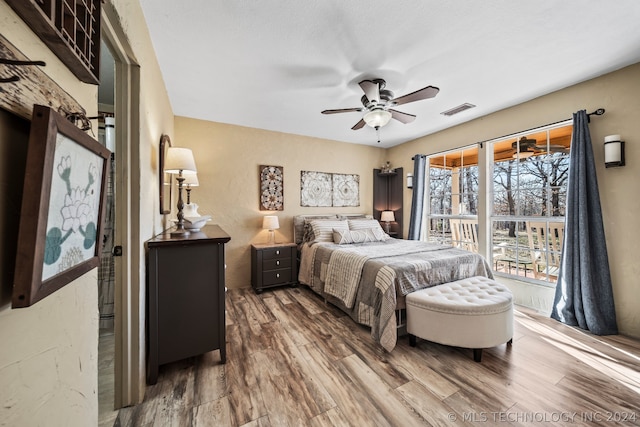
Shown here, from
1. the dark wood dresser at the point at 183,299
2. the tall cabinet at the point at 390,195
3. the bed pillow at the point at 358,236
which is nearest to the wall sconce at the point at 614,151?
the bed pillow at the point at 358,236

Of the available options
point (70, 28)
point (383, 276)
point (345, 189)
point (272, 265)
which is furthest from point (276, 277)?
point (70, 28)

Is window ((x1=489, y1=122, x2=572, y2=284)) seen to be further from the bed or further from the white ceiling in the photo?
the bed

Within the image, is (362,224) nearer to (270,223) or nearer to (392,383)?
(270,223)

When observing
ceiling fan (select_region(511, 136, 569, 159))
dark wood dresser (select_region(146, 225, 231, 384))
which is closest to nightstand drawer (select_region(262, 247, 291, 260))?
dark wood dresser (select_region(146, 225, 231, 384))

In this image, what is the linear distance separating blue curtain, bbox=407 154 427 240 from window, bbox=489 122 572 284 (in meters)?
1.09

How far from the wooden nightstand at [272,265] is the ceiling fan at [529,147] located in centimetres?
345

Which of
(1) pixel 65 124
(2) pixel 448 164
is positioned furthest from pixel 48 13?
(2) pixel 448 164

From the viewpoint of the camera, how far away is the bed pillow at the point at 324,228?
3.81m

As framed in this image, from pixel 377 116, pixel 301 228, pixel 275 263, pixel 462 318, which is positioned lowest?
pixel 462 318

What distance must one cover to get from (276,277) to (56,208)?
3.27 m

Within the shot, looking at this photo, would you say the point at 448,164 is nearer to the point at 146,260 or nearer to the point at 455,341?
the point at 455,341

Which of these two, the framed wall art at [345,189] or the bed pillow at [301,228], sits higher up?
the framed wall art at [345,189]

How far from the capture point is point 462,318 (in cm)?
198

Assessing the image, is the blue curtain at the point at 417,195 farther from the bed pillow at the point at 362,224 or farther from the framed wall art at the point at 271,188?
the framed wall art at the point at 271,188
